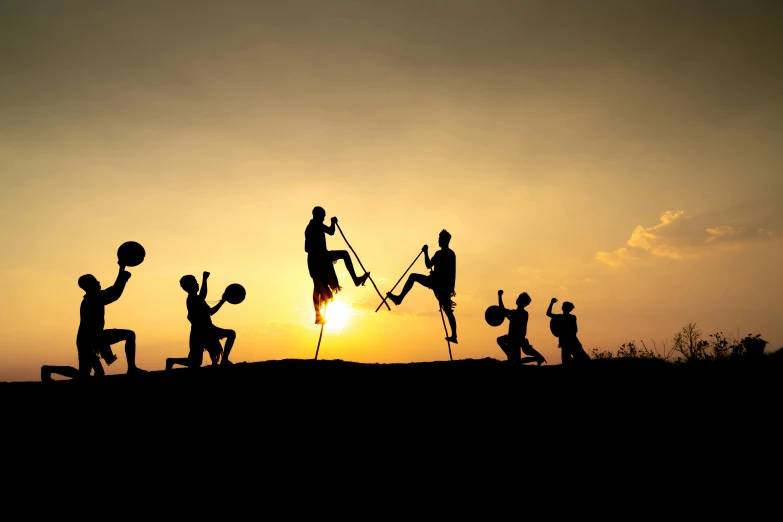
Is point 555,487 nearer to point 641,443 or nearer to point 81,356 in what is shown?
point 641,443

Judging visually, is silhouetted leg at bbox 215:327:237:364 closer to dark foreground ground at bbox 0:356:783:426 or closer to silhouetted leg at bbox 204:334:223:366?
silhouetted leg at bbox 204:334:223:366

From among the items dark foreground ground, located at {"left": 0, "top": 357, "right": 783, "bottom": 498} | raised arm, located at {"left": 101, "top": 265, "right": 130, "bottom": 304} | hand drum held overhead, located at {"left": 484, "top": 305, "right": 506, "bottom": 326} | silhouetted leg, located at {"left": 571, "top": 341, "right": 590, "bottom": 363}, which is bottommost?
dark foreground ground, located at {"left": 0, "top": 357, "right": 783, "bottom": 498}

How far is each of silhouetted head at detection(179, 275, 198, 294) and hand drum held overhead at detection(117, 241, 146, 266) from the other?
1.10 meters

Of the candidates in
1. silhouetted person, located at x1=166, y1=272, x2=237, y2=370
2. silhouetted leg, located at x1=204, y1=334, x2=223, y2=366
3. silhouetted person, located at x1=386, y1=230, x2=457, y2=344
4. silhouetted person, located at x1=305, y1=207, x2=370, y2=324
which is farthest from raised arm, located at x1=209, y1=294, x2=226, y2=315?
silhouetted person, located at x1=386, y1=230, x2=457, y2=344

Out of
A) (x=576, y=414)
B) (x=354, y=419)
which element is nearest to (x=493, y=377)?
(x=576, y=414)

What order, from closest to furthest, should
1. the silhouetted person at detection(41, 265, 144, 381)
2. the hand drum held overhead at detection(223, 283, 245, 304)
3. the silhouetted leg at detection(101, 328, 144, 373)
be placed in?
1. the silhouetted person at detection(41, 265, 144, 381)
2. the silhouetted leg at detection(101, 328, 144, 373)
3. the hand drum held overhead at detection(223, 283, 245, 304)

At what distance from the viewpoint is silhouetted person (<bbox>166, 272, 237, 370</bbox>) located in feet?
38.8

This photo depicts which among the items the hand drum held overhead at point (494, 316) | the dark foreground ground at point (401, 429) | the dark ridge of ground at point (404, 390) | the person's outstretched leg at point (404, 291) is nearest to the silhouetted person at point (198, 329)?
the dark ridge of ground at point (404, 390)

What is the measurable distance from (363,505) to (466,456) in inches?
69.9

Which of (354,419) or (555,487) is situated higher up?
(354,419)

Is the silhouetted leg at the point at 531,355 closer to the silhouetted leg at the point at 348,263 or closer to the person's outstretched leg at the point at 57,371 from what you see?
the silhouetted leg at the point at 348,263

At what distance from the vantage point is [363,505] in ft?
20.0

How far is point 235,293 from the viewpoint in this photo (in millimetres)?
12594

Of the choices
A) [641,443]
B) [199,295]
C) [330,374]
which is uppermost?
[199,295]
